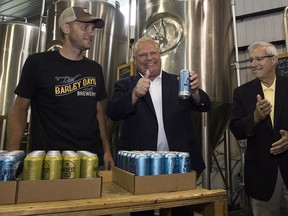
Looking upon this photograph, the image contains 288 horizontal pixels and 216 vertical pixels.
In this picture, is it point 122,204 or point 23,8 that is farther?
point 23,8

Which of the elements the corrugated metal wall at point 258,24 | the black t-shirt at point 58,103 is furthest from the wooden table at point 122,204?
the corrugated metal wall at point 258,24

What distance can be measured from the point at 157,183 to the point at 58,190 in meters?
0.35

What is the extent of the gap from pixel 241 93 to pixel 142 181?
1.33m

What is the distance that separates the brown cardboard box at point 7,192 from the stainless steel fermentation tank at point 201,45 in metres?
1.93

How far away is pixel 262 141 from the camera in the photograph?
6.08ft

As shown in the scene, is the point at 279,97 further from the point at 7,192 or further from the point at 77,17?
the point at 7,192

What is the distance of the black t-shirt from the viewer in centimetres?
162

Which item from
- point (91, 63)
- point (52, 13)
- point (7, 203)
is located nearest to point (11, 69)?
point (52, 13)

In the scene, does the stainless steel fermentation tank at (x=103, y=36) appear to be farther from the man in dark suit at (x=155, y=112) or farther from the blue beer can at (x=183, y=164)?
the blue beer can at (x=183, y=164)

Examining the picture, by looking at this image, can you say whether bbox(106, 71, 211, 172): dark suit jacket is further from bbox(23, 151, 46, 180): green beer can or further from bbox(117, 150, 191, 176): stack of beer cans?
bbox(23, 151, 46, 180): green beer can

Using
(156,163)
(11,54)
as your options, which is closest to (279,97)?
(156,163)

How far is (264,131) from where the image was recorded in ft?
6.09

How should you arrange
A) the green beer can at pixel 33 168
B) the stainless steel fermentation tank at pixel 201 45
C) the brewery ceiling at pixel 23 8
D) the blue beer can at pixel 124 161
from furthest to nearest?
the brewery ceiling at pixel 23 8
the stainless steel fermentation tank at pixel 201 45
the blue beer can at pixel 124 161
the green beer can at pixel 33 168

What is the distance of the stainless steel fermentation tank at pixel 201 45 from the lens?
2.54 m
